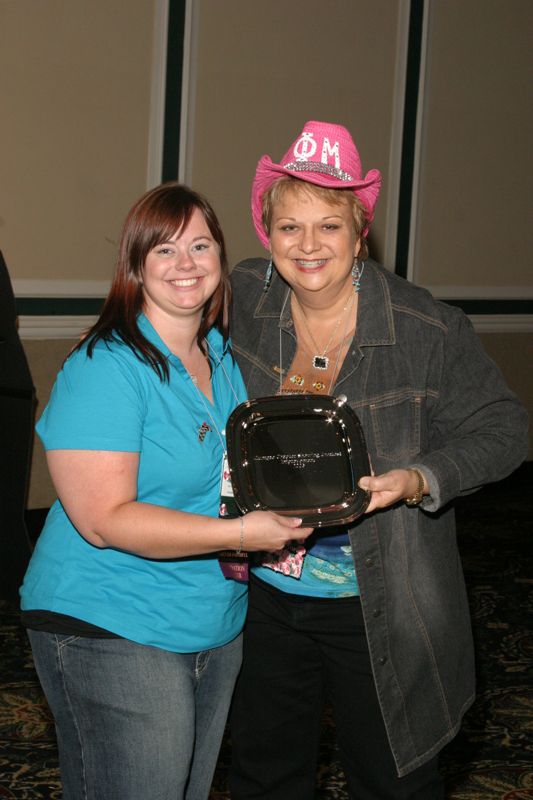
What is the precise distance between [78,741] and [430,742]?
0.69 metres

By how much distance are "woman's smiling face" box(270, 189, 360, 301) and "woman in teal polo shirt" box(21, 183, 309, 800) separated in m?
0.18

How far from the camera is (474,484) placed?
6.84ft

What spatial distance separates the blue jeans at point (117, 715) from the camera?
184cm

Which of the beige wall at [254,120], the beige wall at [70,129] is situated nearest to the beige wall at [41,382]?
the beige wall at [254,120]

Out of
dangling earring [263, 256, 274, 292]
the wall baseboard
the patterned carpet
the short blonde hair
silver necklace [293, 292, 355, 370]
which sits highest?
the short blonde hair

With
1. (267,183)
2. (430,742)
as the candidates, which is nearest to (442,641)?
(430,742)

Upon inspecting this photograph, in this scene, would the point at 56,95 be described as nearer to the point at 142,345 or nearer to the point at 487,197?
the point at 487,197

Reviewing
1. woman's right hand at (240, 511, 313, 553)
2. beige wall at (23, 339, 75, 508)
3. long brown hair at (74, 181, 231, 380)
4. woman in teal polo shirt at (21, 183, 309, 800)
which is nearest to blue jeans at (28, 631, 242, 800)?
woman in teal polo shirt at (21, 183, 309, 800)

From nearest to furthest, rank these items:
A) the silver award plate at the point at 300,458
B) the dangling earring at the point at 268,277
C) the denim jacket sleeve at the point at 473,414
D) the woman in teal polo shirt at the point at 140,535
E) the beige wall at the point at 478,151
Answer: the woman in teal polo shirt at the point at 140,535
the silver award plate at the point at 300,458
the denim jacket sleeve at the point at 473,414
the dangling earring at the point at 268,277
the beige wall at the point at 478,151

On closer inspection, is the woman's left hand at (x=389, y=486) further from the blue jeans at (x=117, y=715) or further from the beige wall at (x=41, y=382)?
the beige wall at (x=41, y=382)

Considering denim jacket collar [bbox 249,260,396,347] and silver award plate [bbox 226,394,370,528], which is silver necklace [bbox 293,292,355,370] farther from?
silver award plate [bbox 226,394,370,528]

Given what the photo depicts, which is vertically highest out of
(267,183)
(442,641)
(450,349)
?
(267,183)

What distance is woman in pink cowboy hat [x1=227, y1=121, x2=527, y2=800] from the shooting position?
Answer: 209cm

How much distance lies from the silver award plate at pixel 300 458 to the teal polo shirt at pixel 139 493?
0.21 ft
